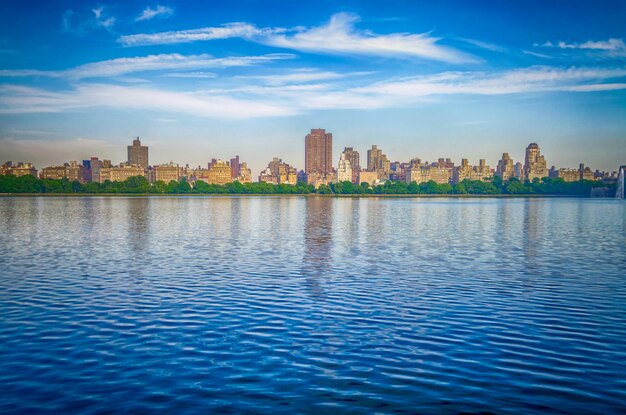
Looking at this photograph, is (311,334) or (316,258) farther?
(316,258)

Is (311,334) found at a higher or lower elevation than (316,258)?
higher

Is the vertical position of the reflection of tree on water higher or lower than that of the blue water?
lower

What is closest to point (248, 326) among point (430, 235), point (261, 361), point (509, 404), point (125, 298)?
point (261, 361)

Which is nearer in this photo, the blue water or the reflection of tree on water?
the blue water

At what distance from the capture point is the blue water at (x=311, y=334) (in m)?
10.7

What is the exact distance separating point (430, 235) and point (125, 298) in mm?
29800

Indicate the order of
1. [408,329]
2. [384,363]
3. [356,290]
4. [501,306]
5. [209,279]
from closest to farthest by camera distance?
[384,363]
[408,329]
[501,306]
[356,290]
[209,279]

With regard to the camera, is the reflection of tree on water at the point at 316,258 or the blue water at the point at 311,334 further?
the reflection of tree on water at the point at 316,258

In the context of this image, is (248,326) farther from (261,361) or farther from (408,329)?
(408,329)

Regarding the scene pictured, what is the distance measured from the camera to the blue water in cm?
1074

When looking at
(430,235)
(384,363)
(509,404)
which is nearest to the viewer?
(509,404)

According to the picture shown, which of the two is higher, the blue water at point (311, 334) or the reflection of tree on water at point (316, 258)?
the blue water at point (311, 334)

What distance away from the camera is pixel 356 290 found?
21078 mm

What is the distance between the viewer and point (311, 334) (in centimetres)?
1490
